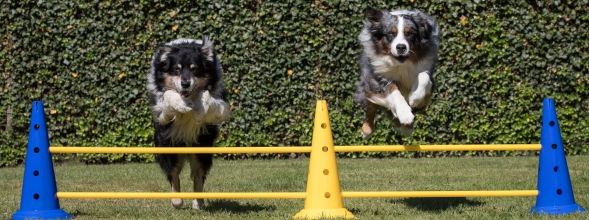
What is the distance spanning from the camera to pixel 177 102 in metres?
6.02

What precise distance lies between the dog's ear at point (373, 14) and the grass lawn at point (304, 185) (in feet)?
5.00

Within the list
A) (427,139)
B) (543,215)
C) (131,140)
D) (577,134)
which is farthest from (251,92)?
(543,215)

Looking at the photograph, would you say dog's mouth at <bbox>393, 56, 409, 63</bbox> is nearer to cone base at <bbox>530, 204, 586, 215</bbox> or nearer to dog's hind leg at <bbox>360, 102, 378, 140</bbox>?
dog's hind leg at <bbox>360, 102, 378, 140</bbox>

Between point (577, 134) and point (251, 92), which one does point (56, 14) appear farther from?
point (577, 134)

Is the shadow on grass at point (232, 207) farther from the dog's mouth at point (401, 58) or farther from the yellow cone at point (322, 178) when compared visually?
the dog's mouth at point (401, 58)

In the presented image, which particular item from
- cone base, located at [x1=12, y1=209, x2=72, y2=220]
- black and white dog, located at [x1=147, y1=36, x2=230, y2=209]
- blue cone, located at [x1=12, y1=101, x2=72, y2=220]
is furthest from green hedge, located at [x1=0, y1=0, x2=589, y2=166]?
cone base, located at [x1=12, y1=209, x2=72, y2=220]

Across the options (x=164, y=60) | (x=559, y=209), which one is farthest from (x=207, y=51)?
(x=559, y=209)

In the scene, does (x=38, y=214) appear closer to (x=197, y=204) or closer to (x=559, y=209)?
(x=197, y=204)

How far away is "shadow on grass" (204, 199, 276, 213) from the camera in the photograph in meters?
5.98

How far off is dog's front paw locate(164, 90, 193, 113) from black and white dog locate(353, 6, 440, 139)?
151cm

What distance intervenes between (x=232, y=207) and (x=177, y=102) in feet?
3.28

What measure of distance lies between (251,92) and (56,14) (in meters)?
2.74

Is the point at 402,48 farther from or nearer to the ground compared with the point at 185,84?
farther from the ground

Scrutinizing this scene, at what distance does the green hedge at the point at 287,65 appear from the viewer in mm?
9547
